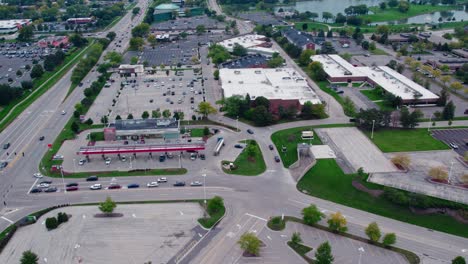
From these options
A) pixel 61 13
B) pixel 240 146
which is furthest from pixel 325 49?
pixel 61 13

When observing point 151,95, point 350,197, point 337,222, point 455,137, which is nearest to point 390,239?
point 337,222

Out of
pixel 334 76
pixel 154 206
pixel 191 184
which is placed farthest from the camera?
pixel 334 76

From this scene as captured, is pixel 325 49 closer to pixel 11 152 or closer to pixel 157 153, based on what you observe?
pixel 157 153

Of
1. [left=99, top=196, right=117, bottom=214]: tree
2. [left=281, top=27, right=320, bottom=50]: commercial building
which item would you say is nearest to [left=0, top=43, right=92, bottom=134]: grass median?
[left=99, top=196, right=117, bottom=214]: tree

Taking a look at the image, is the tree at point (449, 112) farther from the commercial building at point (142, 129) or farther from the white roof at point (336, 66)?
the commercial building at point (142, 129)

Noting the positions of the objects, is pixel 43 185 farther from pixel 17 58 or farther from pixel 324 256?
pixel 17 58

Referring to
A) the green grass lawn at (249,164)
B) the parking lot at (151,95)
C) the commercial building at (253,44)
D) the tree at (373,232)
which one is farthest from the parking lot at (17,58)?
the tree at (373,232)

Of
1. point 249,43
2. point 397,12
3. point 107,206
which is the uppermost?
point 397,12
